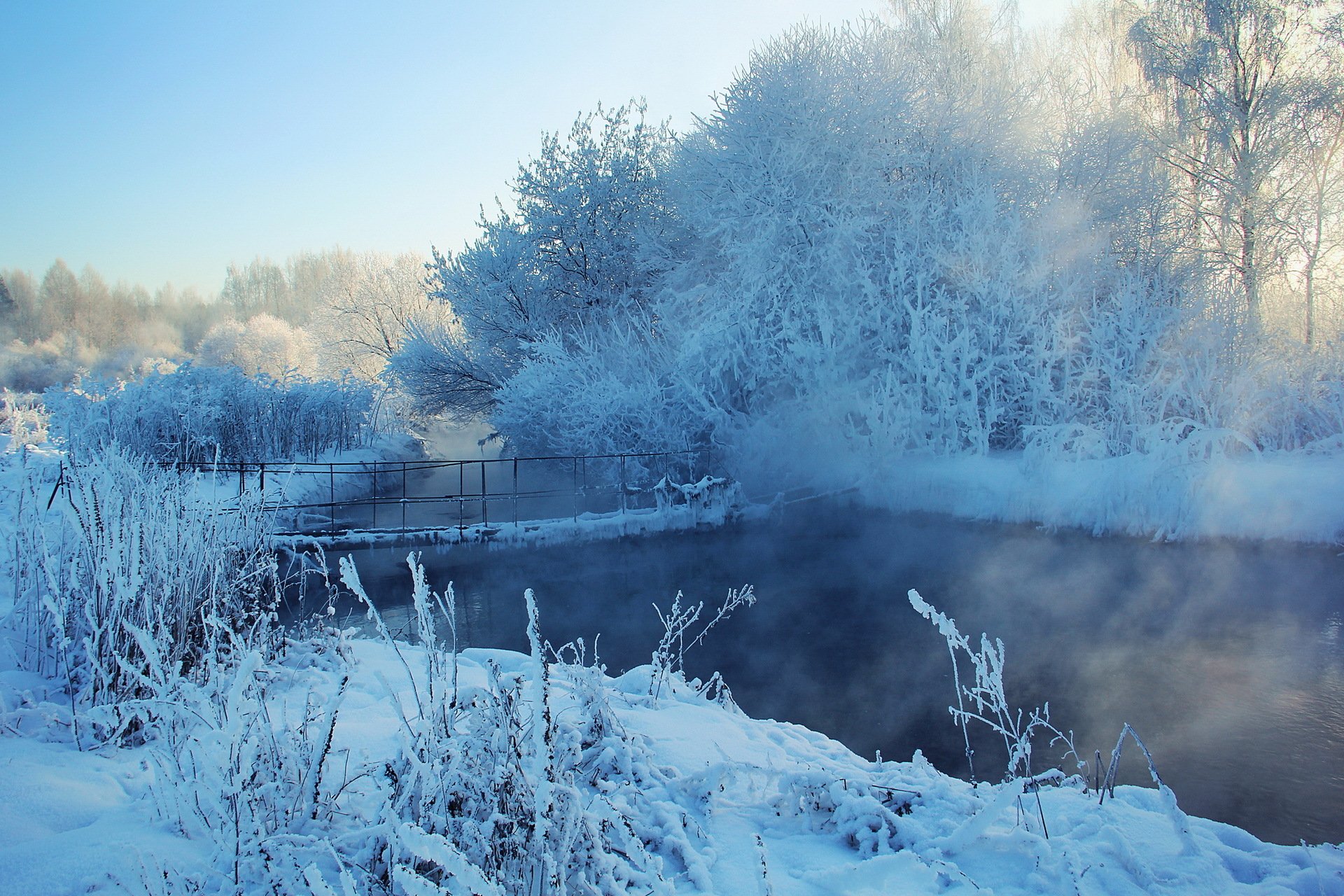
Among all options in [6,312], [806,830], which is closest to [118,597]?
[806,830]

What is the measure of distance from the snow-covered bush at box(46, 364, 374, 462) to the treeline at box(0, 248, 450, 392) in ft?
39.5

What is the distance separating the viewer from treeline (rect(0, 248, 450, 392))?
3838 cm

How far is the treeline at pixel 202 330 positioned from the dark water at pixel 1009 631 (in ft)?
79.0

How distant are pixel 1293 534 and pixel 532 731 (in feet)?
39.6

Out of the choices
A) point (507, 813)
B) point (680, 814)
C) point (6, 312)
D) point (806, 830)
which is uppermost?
point (6, 312)

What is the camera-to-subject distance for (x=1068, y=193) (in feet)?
51.3

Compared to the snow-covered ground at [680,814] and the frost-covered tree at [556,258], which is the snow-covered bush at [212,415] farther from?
the snow-covered ground at [680,814]

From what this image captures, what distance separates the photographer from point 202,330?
60094 mm

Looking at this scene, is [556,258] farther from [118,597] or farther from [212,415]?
[118,597]

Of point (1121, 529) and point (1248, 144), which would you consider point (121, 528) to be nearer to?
point (1121, 529)

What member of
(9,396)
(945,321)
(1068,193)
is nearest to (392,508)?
(9,396)

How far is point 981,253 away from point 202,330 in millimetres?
63950

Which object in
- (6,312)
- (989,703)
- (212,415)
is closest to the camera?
(989,703)

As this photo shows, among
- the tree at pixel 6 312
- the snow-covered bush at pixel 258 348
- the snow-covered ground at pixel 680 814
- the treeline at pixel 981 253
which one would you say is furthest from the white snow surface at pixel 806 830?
the tree at pixel 6 312
